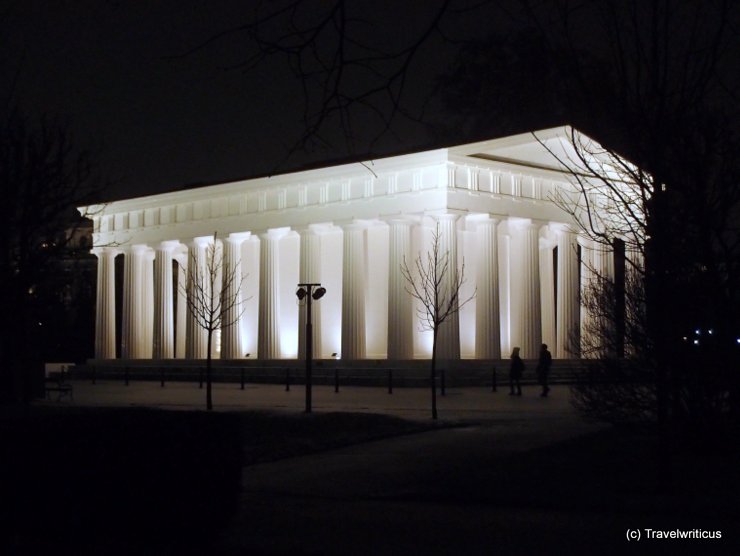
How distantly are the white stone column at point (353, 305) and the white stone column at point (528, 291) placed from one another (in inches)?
288

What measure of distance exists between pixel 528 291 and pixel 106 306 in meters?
26.9

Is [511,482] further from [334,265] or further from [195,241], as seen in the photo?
[195,241]

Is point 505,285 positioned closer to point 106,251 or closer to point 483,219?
point 483,219

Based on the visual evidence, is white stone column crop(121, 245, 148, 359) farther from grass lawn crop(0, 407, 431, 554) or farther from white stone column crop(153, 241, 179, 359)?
grass lawn crop(0, 407, 431, 554)

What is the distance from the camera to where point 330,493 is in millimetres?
14156

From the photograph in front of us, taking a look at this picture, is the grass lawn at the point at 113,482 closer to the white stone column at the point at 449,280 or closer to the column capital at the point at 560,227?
the white stone column at the point at 449,280

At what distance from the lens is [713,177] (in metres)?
14.4

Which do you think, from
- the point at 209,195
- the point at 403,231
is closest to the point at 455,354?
the point at 403,231

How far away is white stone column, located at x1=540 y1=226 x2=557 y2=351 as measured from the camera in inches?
2090

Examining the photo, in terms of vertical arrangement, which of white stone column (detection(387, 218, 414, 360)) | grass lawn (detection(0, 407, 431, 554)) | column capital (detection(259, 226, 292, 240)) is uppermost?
column capital (detection(259, 226, 292, 240))

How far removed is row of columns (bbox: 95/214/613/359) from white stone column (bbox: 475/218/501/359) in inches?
1.7

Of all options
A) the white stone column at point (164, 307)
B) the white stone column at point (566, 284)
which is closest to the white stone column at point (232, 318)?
the white stone column at point (164, 307)

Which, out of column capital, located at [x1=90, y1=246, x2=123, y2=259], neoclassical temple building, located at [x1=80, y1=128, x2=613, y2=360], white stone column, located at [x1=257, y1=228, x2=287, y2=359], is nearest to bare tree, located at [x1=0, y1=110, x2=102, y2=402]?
neoclassical temple building, located at [x1=80, y1=128, x2=613, y2=360]

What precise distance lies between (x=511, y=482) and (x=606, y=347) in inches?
126
